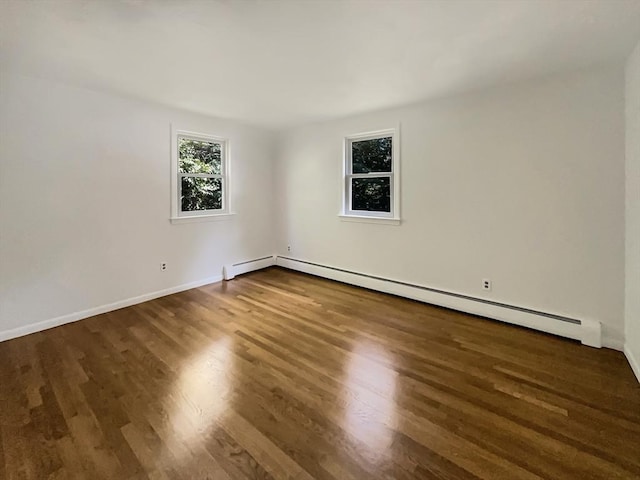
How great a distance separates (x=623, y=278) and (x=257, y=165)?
15.6 ft

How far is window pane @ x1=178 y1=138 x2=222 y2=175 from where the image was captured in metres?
4.29

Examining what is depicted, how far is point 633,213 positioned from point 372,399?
2395 mm

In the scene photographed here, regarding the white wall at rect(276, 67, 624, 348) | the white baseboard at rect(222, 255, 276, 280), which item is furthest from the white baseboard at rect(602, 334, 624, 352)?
the white baseboard at rect(222, 255, 276, 280)

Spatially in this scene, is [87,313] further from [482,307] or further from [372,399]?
[482,307]

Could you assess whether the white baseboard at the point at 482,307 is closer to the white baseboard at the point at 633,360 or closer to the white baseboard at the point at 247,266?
the white baseboard at the point at 633,360

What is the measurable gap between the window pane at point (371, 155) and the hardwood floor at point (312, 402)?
211 centimetres

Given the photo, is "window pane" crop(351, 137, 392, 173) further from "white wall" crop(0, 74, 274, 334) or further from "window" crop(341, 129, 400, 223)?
"white wall" crop(0, 74, 274, 334)

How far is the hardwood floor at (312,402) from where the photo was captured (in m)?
1.54

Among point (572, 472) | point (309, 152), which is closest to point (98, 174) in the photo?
point (309, 152)

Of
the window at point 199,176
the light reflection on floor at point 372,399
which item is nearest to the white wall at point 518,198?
the light reflection on floor at point 372,399

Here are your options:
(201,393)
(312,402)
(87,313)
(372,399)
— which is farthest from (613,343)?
(87,313)

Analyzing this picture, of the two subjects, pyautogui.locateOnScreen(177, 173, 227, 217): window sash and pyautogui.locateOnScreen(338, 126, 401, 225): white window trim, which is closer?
pyautogui.locateOnScreen(338, 126, 401, 225): white window trim

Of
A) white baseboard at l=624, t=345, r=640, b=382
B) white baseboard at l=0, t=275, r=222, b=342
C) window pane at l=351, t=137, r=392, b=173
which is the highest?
window pane at l=351, t=137, r=392, b=173

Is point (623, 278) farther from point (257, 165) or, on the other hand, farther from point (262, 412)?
point (257, 165)
